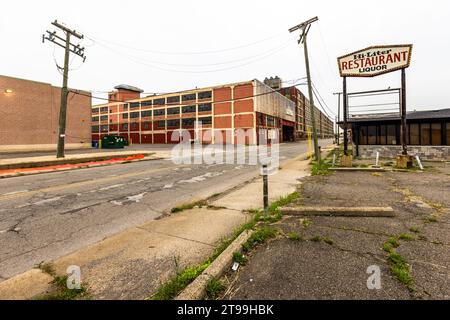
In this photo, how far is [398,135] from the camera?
57.1 ft

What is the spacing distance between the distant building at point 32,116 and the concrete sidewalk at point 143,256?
2573 centimetres

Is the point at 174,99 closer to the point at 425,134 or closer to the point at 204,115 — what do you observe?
the point at 204,115

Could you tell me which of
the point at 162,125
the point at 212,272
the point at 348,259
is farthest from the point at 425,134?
the point at 162,125

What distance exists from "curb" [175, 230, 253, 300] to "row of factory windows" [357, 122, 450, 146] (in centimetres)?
1850

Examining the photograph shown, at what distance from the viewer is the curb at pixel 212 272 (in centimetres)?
251

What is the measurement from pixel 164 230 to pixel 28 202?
193 inches

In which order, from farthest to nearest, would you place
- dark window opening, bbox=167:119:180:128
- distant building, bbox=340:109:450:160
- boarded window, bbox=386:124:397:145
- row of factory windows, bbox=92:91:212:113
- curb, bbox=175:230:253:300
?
dark window opening, bbox=167:119:180:128, row of factory windows, bbox=92:91:212:113, boarded window, bbox=386:124:397:145, distant building, bbox=340:109:450:160, curb, bbox=175:230:253:300

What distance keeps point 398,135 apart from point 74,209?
2071cm

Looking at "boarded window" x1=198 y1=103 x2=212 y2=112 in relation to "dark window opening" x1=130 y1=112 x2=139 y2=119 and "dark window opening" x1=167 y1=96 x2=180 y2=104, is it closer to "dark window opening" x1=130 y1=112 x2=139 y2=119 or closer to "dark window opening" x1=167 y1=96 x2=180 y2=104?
"dark window opening" x1=167 y1=96 x2=180 y2=104

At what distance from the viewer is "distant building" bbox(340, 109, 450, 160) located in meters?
16.0

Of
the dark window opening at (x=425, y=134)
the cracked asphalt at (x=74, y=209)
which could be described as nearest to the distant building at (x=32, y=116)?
the cracked asphalt at (x=74, y=209)

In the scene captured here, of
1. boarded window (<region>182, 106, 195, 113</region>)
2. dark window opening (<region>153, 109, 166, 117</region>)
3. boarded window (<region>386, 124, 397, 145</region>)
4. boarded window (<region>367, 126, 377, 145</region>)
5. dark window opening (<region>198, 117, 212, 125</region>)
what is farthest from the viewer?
dark window opening (<region>153, 109, 166, 117</region>)

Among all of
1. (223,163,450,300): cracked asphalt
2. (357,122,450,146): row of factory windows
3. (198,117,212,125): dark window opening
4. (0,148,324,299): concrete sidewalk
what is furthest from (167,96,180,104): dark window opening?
(223,163,450,300): cracked asphalt
